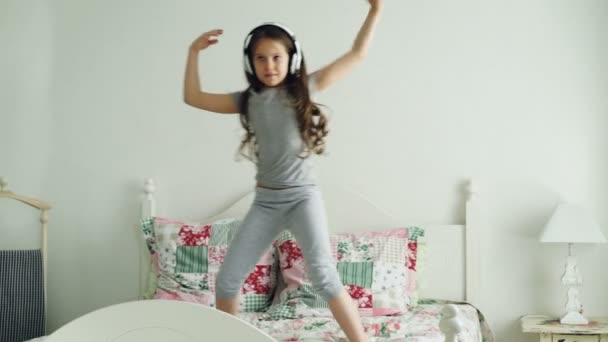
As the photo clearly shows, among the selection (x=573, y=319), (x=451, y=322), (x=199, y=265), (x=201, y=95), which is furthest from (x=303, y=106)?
(x=573, y=319)

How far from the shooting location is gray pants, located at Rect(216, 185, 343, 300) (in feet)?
7.06

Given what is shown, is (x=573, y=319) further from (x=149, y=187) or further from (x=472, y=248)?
(x=149, y=187)

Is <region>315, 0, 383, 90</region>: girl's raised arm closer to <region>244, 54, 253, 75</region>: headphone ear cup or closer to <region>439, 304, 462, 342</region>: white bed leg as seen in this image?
<region>244, 54, 253, 75</region>: headphone ear cup

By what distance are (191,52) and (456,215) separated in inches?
63.8

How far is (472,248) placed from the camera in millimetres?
3430

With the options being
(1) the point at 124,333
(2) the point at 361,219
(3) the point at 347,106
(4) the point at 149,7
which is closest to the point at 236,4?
(4) the point at 149,7

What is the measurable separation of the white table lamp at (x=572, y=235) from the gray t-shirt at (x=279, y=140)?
138cm

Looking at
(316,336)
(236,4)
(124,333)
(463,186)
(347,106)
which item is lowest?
(316,336)

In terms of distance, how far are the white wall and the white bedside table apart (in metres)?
0.20

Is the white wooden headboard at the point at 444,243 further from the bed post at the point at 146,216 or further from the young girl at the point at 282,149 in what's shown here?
the young girl at the point at 282,149

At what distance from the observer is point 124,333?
1684 mm

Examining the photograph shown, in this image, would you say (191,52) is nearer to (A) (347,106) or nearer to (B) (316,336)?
(B) (316,336)

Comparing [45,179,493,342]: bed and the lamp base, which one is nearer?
[45,179,493,342]: bed

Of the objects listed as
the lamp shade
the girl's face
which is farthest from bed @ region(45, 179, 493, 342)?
the girl's face
